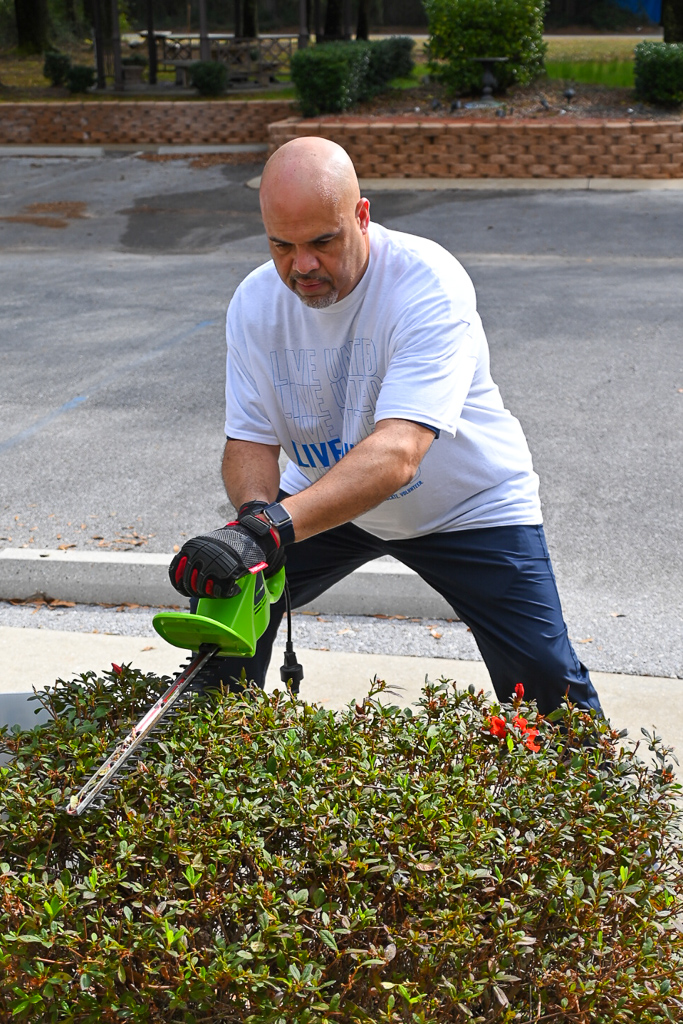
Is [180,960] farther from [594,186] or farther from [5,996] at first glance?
[594,186]

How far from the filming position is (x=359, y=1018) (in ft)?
5.51

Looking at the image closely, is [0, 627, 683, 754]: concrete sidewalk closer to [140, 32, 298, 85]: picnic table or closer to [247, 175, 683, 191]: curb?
[247, 175, 683, 191]: curb

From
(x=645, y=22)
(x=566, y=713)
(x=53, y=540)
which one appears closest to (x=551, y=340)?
(x=53, y=540)

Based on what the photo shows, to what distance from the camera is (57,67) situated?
25.5 m

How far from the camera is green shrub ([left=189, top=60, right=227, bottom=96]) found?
22016 mm

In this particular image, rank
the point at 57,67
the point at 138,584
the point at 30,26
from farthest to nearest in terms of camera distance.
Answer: the point at 30,26 → the point at 57,67 → the point at 138,584

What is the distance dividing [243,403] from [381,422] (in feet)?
1.91

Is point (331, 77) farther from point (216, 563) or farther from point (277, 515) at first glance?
point (216, 563)

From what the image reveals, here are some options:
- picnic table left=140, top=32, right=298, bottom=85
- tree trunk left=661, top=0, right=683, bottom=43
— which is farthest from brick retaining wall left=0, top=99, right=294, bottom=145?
tree trunk left=661, top=0, right=683, bottom=43

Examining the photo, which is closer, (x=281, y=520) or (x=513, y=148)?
(x=281, y=520)

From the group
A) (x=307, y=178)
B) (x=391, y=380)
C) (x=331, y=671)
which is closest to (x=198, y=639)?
(x=391, y=380)

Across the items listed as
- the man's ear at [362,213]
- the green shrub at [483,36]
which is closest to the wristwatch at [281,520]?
the man's ear at [362,213]

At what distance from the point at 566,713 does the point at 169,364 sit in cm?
628

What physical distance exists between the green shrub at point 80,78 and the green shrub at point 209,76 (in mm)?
3086
